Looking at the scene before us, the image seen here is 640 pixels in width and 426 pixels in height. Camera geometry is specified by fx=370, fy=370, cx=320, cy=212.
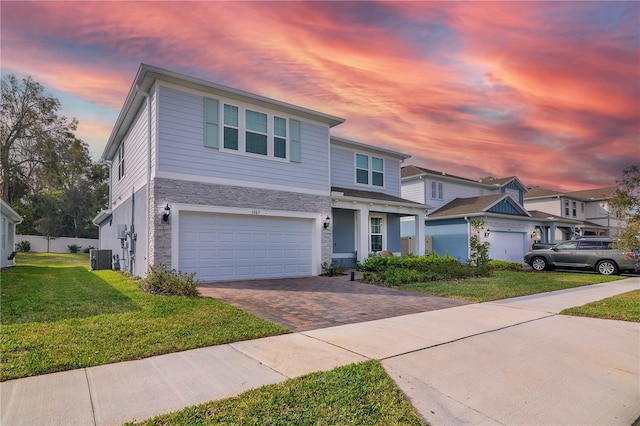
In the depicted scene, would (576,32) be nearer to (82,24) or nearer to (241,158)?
(241,158)

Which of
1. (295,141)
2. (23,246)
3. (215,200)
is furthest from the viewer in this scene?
(23,246)

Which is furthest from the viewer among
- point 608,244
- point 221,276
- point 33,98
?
point 33,98

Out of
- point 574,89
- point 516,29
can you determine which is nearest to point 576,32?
point 516,29

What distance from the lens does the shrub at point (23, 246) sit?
3155 centimetres

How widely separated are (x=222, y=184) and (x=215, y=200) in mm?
563

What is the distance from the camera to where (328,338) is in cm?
549

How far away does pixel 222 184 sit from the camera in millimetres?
11484

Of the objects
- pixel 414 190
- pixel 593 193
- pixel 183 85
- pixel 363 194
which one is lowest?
pixel 363 194

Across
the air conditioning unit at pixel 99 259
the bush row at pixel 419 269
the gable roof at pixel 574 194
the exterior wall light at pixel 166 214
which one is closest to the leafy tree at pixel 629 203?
the bush row at pixel 419 269

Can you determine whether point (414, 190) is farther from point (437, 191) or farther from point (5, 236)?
point (5, 236)

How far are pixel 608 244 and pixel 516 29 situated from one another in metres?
12.3

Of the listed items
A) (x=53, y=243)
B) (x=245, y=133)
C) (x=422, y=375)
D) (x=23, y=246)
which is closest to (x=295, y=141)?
(x=245, y=133)

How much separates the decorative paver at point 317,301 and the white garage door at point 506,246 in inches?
553

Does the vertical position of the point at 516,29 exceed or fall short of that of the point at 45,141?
it falls short
